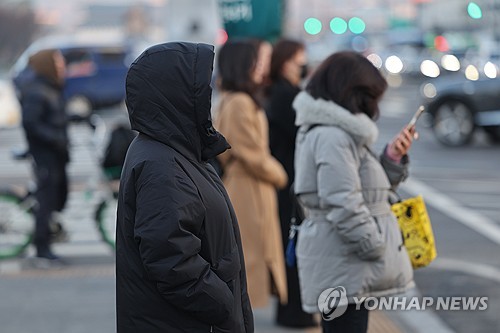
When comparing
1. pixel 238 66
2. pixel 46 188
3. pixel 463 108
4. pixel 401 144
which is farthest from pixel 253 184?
pixel 463 108

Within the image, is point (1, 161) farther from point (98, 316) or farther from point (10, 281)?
point (98, 316)

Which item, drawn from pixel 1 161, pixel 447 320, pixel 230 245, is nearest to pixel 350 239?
pixel 230 245

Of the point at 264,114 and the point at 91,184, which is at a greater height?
the point at 264,114

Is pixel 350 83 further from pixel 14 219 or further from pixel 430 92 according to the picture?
pixel 430 92

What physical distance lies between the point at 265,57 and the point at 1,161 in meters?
13.6

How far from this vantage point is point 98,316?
745 cm

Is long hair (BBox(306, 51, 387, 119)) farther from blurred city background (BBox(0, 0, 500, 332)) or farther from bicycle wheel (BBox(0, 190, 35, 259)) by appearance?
bicycle wheel (BBox(0, 190, 35, 259))

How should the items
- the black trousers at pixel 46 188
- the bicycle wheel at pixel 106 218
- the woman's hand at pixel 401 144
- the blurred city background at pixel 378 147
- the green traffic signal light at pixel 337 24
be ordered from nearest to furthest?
the woman's hand at pixel 401 144
the blurred city background at pixel 378 147
the black trousers at pixel 46 188
the bicycle wheel at pixel 106 218
the green traffic signal light at pixel 337 24

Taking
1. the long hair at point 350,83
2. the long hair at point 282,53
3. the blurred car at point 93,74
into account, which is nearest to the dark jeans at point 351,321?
the long hair at point 350,83

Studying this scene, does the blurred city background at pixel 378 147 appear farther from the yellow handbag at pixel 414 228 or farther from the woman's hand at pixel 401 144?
the woman's hand at pixel 401 144

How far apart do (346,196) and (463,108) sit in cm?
1573

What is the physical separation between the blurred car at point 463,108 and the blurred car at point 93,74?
12.1 m

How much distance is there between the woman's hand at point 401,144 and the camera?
16.5 ft

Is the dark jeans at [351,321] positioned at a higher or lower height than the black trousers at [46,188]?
higher
